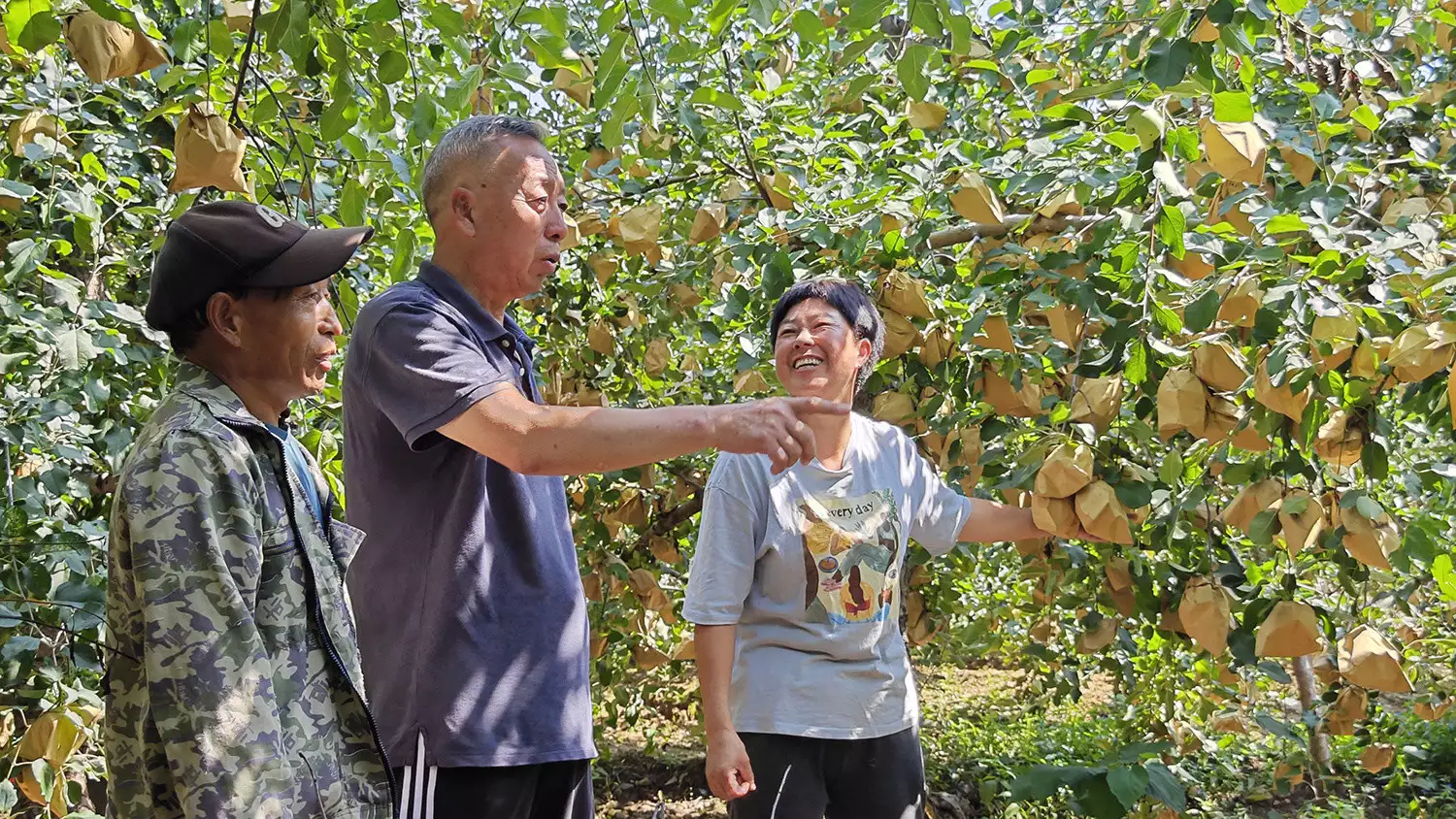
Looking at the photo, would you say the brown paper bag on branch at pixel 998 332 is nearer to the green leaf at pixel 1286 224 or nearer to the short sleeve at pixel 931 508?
the short sleeve at pixel 931 508

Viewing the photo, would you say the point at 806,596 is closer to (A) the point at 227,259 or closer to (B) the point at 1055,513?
(B) the point at 1055,513

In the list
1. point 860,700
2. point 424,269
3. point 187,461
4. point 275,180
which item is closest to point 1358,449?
point 860,700

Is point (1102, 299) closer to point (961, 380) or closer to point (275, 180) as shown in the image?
point (961, 380)

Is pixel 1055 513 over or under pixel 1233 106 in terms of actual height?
under

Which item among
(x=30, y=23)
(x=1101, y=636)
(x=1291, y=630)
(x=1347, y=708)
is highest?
(x=30, y=23)

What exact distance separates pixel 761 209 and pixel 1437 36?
1.62 metres

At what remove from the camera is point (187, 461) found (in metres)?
1.29

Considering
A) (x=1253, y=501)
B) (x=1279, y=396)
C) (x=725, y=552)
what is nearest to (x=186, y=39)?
(x=725, y=552)

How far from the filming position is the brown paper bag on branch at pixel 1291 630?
2.00m

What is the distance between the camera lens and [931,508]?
7.97ft

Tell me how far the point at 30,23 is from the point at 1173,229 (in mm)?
1575

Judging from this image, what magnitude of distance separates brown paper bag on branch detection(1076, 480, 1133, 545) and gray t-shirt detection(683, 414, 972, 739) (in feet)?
1.38

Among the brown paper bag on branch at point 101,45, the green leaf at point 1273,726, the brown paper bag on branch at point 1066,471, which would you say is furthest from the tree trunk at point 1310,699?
the brown paper bag on branch at point 101,45

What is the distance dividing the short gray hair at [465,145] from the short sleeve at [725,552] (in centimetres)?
72
